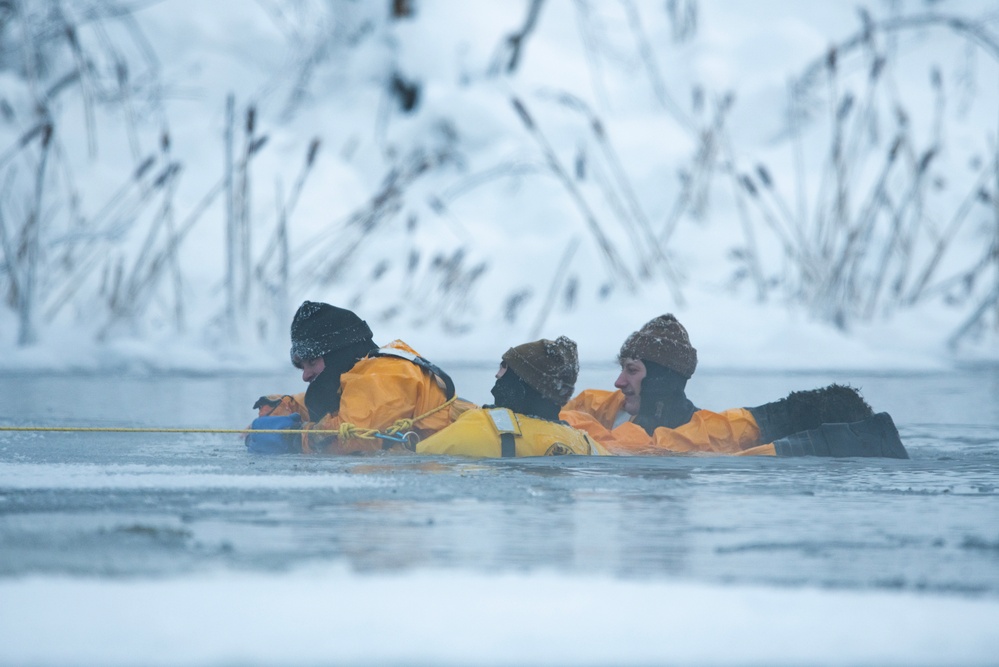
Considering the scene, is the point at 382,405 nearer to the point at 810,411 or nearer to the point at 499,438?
the point at 499,438

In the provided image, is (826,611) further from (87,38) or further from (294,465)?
(87,38)

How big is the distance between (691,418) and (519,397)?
73cm

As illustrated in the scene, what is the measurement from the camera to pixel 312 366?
4.30m

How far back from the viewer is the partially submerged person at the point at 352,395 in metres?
3.98

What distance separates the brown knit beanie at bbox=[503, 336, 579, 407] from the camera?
4.10 meters

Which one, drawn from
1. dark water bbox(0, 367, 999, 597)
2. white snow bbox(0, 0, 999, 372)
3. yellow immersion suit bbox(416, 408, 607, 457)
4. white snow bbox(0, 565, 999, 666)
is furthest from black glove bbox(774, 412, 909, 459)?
white snow bbox(0, 0, 999, 372)

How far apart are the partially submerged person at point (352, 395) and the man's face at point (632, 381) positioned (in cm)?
69

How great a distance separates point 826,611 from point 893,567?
37cm

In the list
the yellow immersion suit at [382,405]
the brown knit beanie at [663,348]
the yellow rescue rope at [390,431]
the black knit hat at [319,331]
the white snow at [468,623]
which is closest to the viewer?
the white snow at [468,623]

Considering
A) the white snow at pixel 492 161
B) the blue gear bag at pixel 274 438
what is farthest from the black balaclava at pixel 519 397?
the white snow at pixel 492 161

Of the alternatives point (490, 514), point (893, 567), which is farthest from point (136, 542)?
point (893, 567)

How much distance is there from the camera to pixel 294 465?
3713mm

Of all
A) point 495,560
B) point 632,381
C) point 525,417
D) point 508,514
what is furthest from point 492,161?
point 495,560

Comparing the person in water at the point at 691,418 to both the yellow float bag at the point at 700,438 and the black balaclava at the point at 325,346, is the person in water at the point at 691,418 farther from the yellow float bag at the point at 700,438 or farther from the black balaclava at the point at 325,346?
the black balaclava at the point at 325,346
